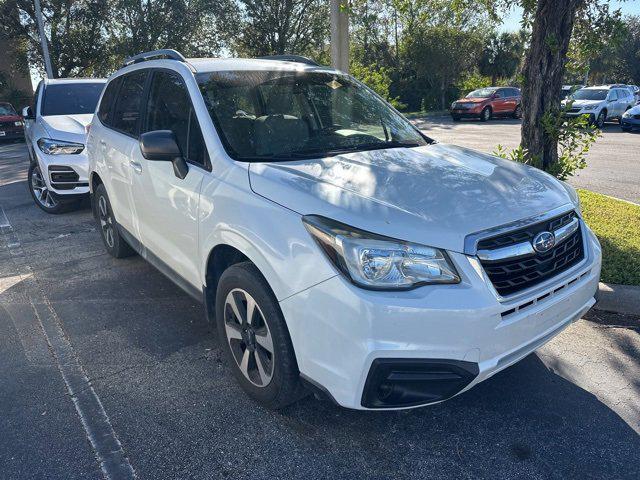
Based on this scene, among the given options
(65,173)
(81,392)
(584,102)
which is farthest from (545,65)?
(584,102)

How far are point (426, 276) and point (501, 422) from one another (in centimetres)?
111

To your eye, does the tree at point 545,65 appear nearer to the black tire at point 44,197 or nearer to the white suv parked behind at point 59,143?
the white suv parked behind at point 59,143

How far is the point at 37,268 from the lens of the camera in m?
5.35

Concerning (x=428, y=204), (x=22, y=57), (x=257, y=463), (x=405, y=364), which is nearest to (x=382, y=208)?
(x=428, y=204)

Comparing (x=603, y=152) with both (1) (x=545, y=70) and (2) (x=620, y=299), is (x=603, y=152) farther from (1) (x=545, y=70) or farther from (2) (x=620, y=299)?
(2) (x=620, y=299)

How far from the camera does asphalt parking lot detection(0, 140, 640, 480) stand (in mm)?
2537

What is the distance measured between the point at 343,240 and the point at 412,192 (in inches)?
21.6

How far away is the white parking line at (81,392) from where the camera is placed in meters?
2.58

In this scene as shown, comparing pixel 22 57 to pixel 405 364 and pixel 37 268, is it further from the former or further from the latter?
pixel 405 364

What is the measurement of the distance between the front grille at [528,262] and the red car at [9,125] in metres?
21.4

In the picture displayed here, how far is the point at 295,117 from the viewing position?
11.7ft

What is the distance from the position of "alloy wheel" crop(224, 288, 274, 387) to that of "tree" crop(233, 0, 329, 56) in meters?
26.3

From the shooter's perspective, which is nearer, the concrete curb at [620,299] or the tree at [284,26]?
the concrete curb at [620,299]

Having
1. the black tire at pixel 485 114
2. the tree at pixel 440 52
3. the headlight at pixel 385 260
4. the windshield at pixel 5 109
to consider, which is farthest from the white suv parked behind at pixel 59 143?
the tree at pixel 440 52
